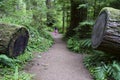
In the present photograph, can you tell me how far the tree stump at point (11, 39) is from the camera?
7055mm

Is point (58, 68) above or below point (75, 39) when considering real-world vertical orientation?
above

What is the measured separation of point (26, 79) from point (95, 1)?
18.5 feet

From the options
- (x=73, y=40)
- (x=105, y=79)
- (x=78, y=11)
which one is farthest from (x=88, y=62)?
(x=78, y=11)

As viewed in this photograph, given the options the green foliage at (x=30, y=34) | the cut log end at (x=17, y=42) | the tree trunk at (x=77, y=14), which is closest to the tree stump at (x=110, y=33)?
the green foliage at (x=30, y=34)

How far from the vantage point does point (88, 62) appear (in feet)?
26.0

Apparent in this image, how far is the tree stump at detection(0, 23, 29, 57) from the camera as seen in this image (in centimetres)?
705

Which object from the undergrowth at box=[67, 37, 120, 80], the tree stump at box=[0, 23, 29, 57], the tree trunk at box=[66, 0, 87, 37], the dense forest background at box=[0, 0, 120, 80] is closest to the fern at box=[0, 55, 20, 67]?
the dense forest background at box=[0, 0, 120, 80]

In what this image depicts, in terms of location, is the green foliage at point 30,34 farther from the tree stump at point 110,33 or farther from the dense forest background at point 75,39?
the tree stump at point 110,33

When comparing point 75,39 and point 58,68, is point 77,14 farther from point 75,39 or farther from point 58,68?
point 58,68

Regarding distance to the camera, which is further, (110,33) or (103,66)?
(103,66)

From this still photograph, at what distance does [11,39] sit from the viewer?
23.6 feet

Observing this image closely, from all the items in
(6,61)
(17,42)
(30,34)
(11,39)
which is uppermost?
(11,39)

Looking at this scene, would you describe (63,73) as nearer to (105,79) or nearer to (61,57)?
(105,79)

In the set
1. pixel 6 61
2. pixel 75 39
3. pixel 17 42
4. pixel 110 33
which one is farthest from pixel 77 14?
pixel 6 61
